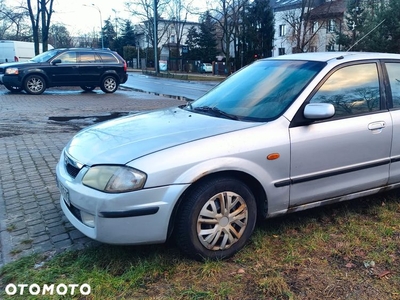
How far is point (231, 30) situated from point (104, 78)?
2766cm

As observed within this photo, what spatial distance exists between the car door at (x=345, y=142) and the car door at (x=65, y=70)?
14.2 meters

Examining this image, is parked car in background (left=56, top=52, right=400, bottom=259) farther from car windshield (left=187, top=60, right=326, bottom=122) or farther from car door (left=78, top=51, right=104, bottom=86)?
car door (left=78, top=51, right=104, bottom=86)

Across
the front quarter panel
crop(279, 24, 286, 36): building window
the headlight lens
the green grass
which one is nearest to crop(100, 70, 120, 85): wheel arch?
the headlight lens

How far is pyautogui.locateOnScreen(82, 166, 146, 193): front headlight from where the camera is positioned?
9.36 ft

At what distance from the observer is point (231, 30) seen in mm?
42219

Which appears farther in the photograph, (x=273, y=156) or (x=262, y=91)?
(x=262, y=91)

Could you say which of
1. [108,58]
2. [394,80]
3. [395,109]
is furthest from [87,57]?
[395,109]

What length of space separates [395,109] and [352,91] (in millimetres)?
516

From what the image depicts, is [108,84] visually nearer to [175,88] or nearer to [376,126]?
[175,88]

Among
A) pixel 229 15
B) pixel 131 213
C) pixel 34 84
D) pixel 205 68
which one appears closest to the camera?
pixel 131 213

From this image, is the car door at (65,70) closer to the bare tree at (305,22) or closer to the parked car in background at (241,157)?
the parked car in background at (241,157)

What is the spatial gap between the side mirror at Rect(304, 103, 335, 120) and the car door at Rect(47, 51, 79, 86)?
47.2 ft

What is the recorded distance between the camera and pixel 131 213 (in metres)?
2.86

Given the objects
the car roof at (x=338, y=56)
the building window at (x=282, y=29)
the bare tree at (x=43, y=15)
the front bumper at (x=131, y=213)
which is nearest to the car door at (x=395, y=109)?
the car roof at (x=338, y=56)
